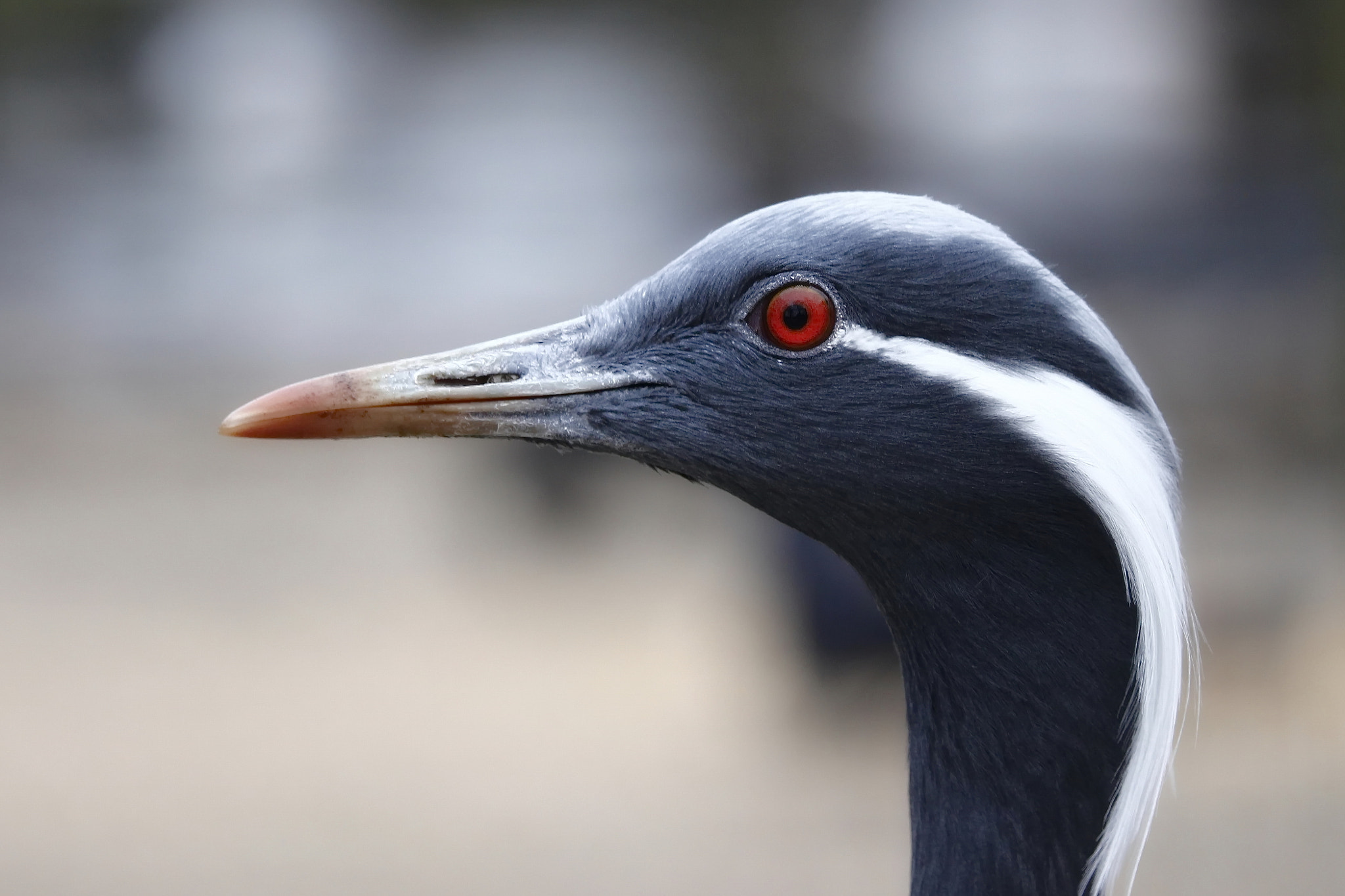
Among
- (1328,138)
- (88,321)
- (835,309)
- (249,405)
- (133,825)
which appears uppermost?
(1328,138)

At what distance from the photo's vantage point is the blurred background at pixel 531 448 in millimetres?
5676

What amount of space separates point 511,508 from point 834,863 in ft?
13.3

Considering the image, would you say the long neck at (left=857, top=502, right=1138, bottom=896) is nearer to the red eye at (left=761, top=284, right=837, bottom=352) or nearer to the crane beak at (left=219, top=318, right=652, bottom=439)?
the red eye at (left=761, top=284, right=837, bottom=352)

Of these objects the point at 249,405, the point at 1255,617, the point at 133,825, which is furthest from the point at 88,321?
the point at 249,405

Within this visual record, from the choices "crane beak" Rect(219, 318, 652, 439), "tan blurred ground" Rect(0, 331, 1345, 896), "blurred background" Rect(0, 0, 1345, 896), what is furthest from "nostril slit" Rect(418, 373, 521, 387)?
"tan blurred ground" Rect(0, 331, 1345, 896)

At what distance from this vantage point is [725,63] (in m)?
10.9

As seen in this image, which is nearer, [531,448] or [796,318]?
[796,318]

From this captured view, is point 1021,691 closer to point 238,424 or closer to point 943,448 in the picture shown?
point 943,448

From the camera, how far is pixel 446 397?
6.38 feet

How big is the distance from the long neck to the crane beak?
0.51 metres

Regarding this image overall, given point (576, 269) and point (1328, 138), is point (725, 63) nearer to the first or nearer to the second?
point (576, 269)

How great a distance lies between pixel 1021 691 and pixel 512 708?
496cm

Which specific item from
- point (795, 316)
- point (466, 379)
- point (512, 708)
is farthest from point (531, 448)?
point (795, 316)

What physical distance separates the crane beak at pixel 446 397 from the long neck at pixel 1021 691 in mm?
510
